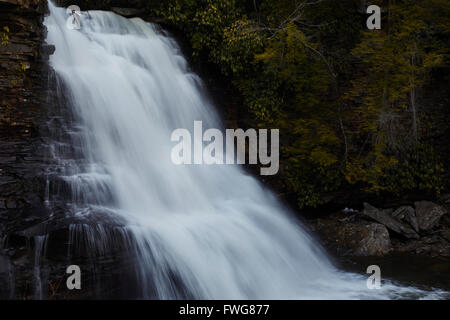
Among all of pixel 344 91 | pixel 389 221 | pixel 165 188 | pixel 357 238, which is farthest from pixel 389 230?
pixel 165 188

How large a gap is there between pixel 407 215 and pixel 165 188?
209 inches

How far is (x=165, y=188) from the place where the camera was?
6707 mm

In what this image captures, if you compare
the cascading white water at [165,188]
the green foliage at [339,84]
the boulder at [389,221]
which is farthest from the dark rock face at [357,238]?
the green foliage at [339,84]

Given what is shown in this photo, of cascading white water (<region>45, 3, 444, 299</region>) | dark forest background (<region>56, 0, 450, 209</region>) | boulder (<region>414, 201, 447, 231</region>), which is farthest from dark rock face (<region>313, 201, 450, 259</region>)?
cascading white water (<region>45, 3, 444, 299</region>)

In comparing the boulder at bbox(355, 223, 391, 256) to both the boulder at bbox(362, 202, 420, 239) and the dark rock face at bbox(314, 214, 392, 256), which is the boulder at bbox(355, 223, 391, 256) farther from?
the boulder at bbox(362, 202, 420, 239)

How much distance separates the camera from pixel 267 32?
9.48 m

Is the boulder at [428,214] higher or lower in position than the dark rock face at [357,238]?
higher

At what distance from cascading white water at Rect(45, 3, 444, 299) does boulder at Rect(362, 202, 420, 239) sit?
1807mm

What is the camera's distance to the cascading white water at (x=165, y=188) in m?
5.21

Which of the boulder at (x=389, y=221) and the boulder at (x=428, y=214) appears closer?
the boulder at (x=389, y=221)

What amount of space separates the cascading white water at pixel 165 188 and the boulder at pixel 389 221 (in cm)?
181

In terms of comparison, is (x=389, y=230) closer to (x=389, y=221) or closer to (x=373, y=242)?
(x=389, y=221)

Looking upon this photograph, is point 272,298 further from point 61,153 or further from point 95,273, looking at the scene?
point 61,153

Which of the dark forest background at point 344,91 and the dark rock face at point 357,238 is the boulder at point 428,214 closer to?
the dark forest background at point 344,91
